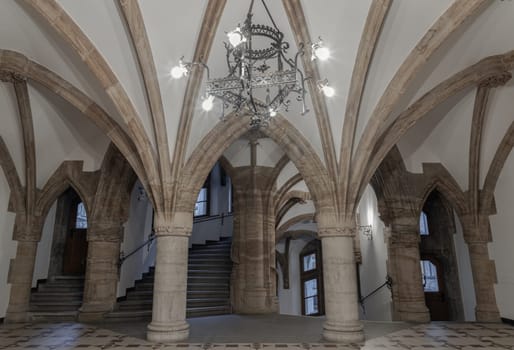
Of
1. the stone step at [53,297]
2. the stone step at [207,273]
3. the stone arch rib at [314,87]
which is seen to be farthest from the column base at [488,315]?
the stone step at [53,297]

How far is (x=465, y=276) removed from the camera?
9.72 metres

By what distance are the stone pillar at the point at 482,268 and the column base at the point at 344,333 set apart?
12.0ft

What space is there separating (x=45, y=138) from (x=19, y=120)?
0.73m

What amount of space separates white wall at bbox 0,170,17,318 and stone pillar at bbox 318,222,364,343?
654 centimetres

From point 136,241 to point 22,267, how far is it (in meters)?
2.67

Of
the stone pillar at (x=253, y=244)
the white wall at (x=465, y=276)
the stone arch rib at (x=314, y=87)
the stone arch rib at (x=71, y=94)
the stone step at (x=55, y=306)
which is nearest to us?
the stone arch rib at (x=314, y=87)

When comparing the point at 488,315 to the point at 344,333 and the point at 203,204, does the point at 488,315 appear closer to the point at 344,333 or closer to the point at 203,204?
the point at 344,333

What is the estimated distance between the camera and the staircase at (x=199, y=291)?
7893 millimetres

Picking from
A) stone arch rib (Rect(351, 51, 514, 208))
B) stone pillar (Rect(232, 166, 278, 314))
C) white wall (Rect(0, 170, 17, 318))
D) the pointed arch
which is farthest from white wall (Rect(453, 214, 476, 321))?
white wall (Rect(0, 170, 17, 318))

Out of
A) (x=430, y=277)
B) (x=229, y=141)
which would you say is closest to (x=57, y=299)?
(x=229, y=141)

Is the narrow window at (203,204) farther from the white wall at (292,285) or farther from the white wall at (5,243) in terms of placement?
the white wall at (5,243)

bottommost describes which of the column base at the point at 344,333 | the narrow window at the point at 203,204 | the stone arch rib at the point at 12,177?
the column base at the point at 344,333

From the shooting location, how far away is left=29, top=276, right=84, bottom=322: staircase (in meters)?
7.65

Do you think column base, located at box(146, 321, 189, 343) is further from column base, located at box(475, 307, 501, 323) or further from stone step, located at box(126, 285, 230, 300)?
column base, located at box(475, 307, 501, 323)
